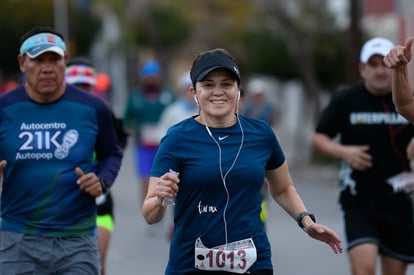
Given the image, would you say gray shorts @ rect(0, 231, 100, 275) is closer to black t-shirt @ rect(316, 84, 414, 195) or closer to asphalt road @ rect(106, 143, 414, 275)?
black t-shirt @ rect(316, 84, 414, 195)

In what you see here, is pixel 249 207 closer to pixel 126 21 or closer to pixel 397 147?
pixel 397 147

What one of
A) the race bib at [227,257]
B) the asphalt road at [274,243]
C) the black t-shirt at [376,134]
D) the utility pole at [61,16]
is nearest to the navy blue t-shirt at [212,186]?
the race bib at [227,257]

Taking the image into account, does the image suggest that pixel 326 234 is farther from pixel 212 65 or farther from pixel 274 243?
pixel 274 243

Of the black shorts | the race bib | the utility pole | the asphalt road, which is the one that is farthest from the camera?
the utility pole

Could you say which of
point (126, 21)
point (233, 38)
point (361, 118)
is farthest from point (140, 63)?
point (361, 118)

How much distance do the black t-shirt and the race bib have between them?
8.08 ft

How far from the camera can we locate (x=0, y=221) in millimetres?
6582

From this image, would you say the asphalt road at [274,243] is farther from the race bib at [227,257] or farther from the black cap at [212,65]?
the black cap at [212,65]

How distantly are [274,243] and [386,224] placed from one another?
5434 millimetres

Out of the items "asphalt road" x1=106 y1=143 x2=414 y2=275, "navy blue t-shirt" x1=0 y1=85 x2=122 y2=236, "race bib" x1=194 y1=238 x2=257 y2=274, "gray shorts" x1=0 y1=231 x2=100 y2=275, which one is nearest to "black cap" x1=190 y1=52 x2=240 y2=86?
"race bib" x1=194 y1=238 x2=257 y2=274

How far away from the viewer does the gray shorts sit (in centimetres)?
622

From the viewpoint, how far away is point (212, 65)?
545 cm

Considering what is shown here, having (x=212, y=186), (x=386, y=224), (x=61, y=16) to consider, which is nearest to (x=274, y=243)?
(x=386, y=224)

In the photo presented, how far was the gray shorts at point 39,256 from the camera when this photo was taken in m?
6.22
